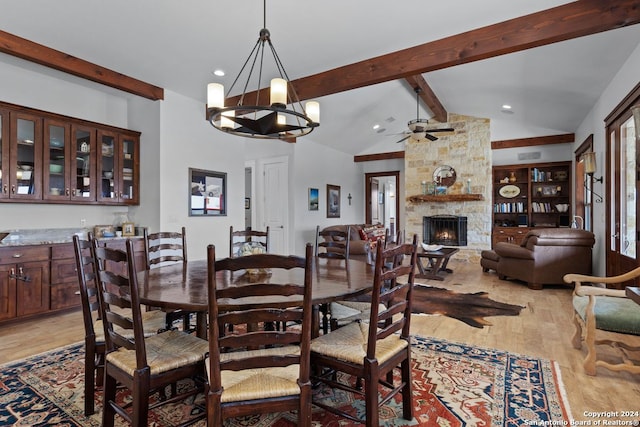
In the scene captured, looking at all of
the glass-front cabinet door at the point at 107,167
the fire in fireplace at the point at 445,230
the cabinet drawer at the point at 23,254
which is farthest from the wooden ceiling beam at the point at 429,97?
the cabinet drawer at the point at 23,254

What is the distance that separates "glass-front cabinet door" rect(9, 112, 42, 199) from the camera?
3.55 m

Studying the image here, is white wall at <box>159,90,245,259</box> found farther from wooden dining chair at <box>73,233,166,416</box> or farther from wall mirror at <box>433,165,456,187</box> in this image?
wall mirror at <box>433,165,456,187</box>

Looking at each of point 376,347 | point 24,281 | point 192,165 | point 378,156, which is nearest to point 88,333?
point 376,347

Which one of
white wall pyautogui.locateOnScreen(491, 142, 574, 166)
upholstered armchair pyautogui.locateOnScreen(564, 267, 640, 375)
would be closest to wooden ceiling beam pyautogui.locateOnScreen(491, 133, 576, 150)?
white wall pyautogui.locateOnScreen(491, 142, 574, 166)

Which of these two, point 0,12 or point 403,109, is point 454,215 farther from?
point 0,12

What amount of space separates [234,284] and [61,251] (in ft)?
9.61

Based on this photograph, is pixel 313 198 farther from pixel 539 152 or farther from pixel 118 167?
pixel 539 152

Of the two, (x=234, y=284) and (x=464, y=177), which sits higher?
(x=464, y=177)

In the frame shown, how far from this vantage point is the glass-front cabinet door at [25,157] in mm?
3551

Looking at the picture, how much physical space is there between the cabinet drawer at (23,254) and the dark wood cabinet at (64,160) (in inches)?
21.9

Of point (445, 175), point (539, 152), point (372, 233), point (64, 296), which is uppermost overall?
point (539, 152)

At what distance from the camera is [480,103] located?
6887 millimetres

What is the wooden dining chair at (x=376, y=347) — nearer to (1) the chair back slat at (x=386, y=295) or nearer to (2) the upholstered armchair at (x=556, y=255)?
(1) the chair back slat at (x=386, y=295)

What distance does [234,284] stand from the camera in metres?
1.92
